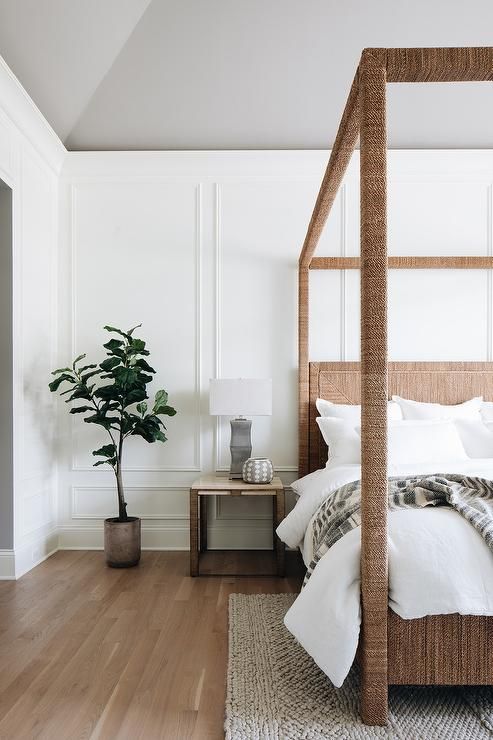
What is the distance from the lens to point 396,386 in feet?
14.2

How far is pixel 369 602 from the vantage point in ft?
6.34

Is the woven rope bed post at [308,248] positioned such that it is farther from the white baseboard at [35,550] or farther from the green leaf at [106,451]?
the white baseboard at [35,550]

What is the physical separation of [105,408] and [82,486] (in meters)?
0.80

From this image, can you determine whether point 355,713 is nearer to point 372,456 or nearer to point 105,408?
point 372,456

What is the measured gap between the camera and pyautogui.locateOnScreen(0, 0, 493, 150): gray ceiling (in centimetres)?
357

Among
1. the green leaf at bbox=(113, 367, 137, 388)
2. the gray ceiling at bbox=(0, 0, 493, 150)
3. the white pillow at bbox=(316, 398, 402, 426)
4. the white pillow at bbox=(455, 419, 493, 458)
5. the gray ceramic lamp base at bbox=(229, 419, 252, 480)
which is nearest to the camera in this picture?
the gray ceiling at bbox=(0, 0, 493, 150)

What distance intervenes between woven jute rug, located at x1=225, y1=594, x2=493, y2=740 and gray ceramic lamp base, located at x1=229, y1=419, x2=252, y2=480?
1.61m

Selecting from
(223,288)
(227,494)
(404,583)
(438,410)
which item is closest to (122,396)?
(227,494)

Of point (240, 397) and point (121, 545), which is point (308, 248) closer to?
point (240, 397)

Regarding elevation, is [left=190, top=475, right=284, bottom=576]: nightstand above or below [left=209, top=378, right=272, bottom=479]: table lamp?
below

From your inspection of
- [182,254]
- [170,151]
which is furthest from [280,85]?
[182,254]

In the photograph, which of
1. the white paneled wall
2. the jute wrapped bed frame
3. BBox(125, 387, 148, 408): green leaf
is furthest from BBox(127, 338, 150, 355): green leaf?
the jute wrapped bed frame

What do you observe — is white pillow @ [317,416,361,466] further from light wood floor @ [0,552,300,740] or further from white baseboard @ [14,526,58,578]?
white baseboard @ [14,526,58,578]

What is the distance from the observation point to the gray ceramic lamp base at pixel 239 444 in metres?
4.16
